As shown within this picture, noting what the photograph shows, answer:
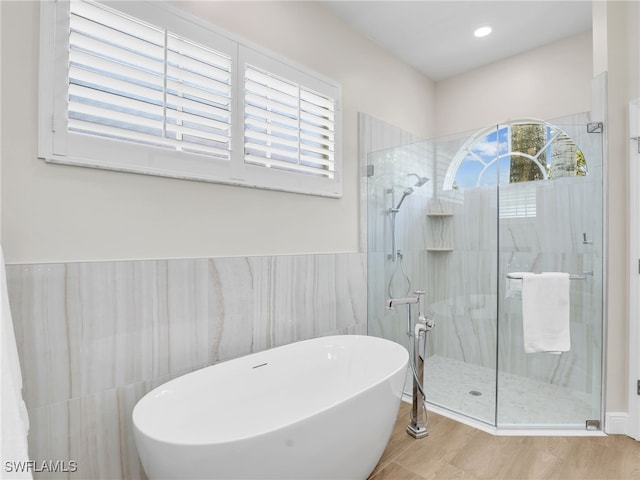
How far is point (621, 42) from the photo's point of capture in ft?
7.04

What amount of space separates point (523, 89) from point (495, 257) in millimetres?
1761

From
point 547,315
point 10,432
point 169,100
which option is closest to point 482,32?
point 547,315

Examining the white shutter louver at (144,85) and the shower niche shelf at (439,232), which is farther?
the shower niche shelf at (439,232)

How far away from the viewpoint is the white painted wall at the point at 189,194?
1360 millimetres

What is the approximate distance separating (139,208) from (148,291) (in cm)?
42

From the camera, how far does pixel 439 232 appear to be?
298 cm

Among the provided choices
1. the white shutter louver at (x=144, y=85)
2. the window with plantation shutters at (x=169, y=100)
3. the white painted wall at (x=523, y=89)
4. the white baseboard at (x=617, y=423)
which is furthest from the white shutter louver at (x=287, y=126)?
the white baseboard at (x=617, y=423)

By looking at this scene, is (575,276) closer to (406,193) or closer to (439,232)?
(439,232)

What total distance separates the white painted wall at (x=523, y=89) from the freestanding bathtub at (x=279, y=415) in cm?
273

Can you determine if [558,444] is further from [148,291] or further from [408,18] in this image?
[408,18]

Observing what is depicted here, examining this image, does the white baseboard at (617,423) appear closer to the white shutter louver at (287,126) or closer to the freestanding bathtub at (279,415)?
the freestanding bathtub at (279,415)

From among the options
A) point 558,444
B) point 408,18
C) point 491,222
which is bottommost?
point 558,444

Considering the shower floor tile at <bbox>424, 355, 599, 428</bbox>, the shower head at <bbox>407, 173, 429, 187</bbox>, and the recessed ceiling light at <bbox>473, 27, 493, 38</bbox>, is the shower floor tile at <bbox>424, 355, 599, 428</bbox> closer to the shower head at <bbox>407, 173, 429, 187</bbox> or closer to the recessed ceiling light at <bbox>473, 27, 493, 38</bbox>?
the shower head at <bbox>407, 173, 429, 187</bbox>

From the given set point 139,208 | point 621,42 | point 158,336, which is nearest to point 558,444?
point 158,336
